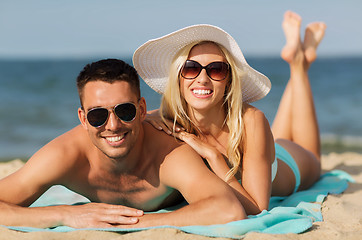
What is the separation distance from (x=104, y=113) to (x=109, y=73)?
1.05 ft

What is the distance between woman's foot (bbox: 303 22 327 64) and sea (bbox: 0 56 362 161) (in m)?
3.52

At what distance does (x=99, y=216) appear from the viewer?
3699 mm

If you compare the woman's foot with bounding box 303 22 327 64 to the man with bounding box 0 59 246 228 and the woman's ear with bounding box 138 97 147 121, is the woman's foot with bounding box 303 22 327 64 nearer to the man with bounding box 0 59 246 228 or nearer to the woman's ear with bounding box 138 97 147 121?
the man with bounding box 0 59 246 228

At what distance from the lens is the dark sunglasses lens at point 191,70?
165 inches

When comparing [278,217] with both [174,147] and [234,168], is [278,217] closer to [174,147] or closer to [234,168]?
[234,168]

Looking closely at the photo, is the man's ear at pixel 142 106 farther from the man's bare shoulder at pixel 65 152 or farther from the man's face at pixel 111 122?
the man's bare shoulder at pixel 65 152

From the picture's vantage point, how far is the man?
143 inches

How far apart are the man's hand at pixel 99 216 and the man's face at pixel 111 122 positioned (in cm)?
43

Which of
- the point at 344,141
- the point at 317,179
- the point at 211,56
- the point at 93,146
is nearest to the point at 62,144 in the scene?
the point at 93,146

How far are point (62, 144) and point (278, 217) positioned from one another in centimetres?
187

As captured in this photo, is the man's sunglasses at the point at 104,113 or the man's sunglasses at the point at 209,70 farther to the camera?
the man's sunglasses at the point at 209,70

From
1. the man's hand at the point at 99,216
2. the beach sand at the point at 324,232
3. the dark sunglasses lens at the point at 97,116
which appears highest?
the dark sunglasses lens at the point at 97,116

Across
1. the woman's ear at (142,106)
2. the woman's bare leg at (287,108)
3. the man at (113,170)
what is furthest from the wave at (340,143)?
the woman's ear at (142,106)

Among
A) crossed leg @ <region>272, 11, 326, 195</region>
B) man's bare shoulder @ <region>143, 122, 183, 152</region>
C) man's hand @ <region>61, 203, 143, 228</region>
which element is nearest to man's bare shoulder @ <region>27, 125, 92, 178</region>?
man's hand @ <region>61, 203, 143, 228</region>
